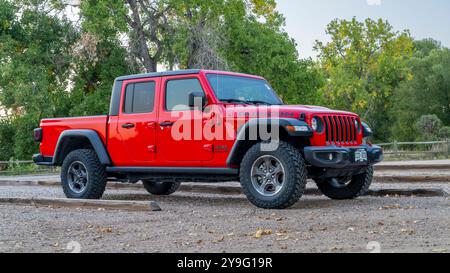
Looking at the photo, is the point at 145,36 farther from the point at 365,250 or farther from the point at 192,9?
the point at 365,250

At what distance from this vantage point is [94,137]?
467 inches

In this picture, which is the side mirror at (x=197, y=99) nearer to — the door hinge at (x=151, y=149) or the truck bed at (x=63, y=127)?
the door hinge at (x=151, y=149)

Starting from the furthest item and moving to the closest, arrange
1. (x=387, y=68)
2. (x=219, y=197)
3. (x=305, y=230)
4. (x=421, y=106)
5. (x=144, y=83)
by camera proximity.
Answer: (x=421, y=106)
(x=387, y=68)
(x=219, y=197)
(x=144, y=83)
(x=305, y=230)

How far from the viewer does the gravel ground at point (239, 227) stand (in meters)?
6.64

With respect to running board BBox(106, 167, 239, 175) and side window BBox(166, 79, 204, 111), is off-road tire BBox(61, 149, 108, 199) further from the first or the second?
side window BBox(166, 79, 204, 111)

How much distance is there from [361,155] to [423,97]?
5743cm

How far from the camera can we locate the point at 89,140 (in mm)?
12008

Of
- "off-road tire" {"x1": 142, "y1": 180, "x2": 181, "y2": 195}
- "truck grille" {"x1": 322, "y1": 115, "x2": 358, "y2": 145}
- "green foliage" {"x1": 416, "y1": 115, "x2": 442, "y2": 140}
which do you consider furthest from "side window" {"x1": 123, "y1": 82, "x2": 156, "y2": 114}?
"green foliage" {"x1": 416, "y1": 115, "x2": 442, "y2": 140}

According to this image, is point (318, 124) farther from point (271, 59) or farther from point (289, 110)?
point (271, 59)

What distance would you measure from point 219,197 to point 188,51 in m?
23.6

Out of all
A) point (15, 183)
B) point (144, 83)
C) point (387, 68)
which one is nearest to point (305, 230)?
point (144, 83)

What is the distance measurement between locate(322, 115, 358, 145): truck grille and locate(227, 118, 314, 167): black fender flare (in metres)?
0.43

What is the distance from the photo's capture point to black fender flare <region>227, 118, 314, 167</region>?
375 inches

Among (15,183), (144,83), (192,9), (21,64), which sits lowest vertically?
(15,183)
